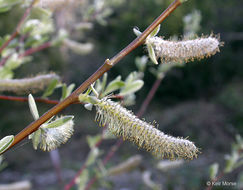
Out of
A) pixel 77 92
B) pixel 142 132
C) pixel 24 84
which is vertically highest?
pixel 24 84

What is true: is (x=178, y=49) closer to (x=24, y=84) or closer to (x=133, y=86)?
(x=133, y=86)

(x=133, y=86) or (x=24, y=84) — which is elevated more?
(x=24, y=84)

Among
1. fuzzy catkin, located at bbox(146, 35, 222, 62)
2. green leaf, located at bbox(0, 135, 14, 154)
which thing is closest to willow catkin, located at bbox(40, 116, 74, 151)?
green leaf, located at bbox(0, 135, 14, 154)

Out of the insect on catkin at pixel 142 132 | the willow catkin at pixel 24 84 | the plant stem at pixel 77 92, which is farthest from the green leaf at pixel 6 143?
the willow catkin at pixel 24 84

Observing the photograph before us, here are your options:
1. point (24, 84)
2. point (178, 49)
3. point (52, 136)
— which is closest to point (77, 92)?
point (52, 136)

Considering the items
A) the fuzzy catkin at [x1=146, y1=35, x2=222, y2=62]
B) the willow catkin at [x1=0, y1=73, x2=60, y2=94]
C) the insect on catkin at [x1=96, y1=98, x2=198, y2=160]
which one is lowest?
the insect on catkin at [x1=96, y1=98, x2=198, y2=160]

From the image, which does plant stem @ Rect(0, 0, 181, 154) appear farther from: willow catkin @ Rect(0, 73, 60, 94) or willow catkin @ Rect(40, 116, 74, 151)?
willow catkin @ Rect(0, 73, 60, 94)

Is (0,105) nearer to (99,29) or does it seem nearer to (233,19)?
(99,29)

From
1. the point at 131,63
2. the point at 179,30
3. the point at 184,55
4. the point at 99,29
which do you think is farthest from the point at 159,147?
the point at 99,29
